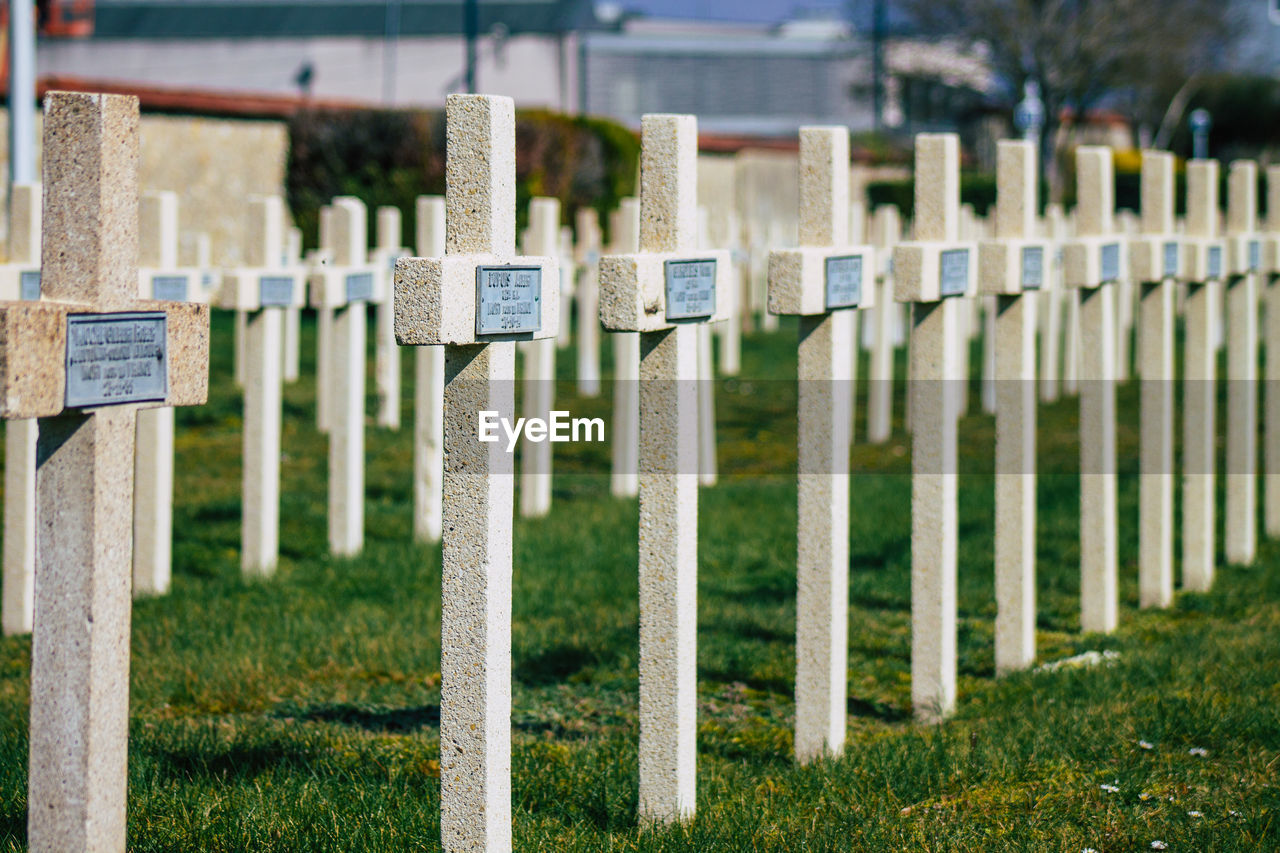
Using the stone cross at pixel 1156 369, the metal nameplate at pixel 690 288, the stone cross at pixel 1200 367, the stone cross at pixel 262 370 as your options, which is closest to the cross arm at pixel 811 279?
the metal nameplate at pixel 690 288

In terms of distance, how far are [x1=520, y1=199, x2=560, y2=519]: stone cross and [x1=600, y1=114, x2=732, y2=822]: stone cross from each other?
4.30 metres

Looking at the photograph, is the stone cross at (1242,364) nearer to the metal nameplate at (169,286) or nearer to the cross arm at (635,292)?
the cross arm at (635,292)

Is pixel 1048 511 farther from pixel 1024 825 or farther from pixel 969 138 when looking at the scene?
pixel 969 138

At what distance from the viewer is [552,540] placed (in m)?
7.75

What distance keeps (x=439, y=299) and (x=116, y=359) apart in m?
0.63

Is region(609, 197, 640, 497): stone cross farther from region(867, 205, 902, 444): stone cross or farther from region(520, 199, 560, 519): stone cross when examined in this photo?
region(867, 205, 902, 444): stone cross

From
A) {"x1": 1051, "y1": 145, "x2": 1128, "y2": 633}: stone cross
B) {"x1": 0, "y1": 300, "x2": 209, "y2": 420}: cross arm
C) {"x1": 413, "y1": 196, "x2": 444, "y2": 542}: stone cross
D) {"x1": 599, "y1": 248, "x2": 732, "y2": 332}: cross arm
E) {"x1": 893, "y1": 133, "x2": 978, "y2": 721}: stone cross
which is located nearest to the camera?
{"x1": 0, "y1": 300, "x2": 209, "y2": 420}: cross arm

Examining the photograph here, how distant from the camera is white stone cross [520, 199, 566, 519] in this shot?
8.59 m

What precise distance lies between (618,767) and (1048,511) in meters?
4.95

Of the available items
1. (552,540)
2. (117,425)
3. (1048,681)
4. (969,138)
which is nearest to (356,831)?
(117,425)

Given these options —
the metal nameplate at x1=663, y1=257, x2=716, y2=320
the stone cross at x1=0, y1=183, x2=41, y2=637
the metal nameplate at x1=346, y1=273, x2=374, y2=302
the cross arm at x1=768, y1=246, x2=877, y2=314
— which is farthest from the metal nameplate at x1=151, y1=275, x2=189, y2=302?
the metal nameplate at x1=663, y1=257, x2=716, y2=320

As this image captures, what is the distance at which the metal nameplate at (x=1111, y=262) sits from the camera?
6.11 metres

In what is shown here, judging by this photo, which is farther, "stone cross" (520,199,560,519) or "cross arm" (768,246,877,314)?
"stone cross" (520,199,560,519)

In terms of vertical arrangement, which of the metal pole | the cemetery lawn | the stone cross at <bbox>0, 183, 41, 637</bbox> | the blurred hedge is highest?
the blurred hedge
